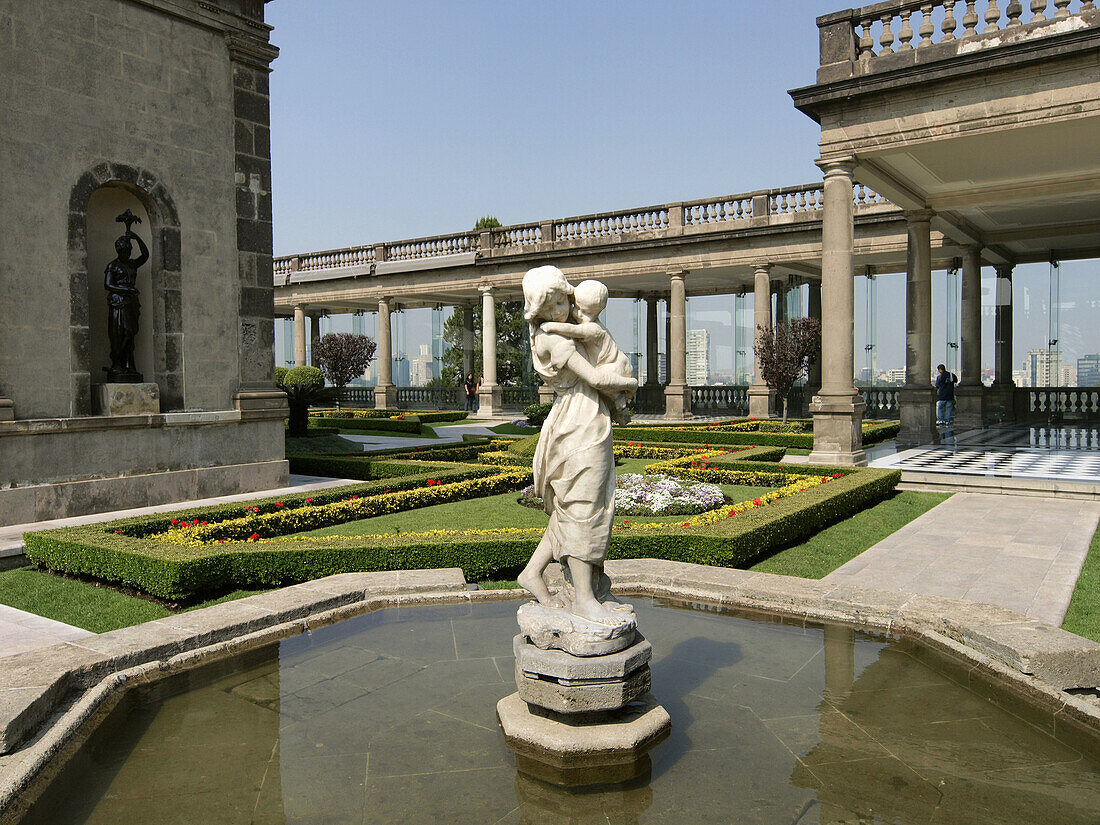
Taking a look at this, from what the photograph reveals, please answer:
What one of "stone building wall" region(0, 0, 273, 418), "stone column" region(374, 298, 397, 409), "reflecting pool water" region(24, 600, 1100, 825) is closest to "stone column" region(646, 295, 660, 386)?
"stone column" region(374, 298, 397, 409)

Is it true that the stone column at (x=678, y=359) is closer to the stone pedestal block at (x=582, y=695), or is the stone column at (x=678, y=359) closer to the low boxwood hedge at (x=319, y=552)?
the low boxwood hedge at (x=319, y=552)

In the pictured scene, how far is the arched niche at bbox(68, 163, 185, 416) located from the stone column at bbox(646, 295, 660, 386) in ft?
76.2

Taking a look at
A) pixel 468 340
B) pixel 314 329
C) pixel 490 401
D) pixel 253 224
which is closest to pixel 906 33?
pixel 253 224

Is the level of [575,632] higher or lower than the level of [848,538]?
higher

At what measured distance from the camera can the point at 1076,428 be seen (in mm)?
22719

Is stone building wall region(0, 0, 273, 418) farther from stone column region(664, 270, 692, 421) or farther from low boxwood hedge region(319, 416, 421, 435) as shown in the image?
stone column region(664, 270, 692, 421)

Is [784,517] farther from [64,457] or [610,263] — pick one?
[610,263]

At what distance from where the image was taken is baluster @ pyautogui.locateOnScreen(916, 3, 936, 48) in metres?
13.5

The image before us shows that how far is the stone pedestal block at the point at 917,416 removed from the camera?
18.0m

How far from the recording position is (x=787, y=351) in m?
21.5

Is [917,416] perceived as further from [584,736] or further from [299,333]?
[299,333]

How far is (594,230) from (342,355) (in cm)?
1397

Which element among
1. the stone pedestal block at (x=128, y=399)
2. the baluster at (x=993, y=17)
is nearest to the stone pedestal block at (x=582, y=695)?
the stone pedestal block at (x=128, y=399)

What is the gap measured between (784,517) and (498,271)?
75.1 ft
